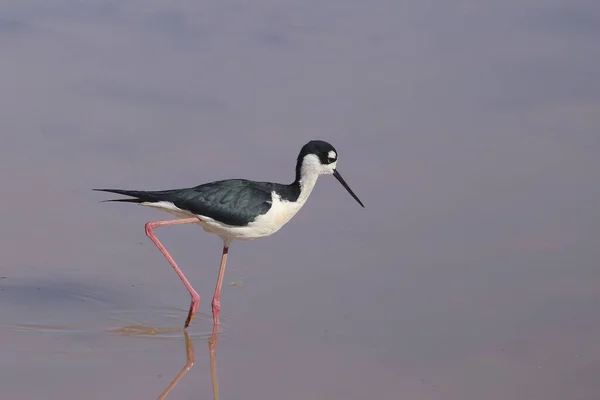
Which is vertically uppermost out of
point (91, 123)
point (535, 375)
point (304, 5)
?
point (304, 5)

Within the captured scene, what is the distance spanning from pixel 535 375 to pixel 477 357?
0.32 m

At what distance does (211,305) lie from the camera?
7.08 metres

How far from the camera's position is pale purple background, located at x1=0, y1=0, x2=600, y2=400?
625 centimetres

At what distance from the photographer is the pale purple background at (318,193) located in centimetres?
625

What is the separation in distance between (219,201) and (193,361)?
1291mm

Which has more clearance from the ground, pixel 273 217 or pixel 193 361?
pixel 273 217

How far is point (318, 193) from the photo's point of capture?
28.5 ft

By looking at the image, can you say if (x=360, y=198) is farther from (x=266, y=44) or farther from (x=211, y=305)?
(x=266, y=44)

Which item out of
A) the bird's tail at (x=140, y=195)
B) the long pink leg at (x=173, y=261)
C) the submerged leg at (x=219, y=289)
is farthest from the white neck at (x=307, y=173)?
the bird's tail at (x=140, y=195)

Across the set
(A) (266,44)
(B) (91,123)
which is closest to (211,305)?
(B) (91,123)

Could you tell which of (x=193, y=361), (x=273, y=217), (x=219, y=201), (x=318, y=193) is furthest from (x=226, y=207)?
(x=318, y=193)

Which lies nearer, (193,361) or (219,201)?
(193,361)

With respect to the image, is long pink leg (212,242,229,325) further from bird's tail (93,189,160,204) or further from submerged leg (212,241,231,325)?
bird's tail (93,189,160,204)

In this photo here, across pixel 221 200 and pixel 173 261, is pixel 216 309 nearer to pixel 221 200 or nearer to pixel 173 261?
pixel 173 261
